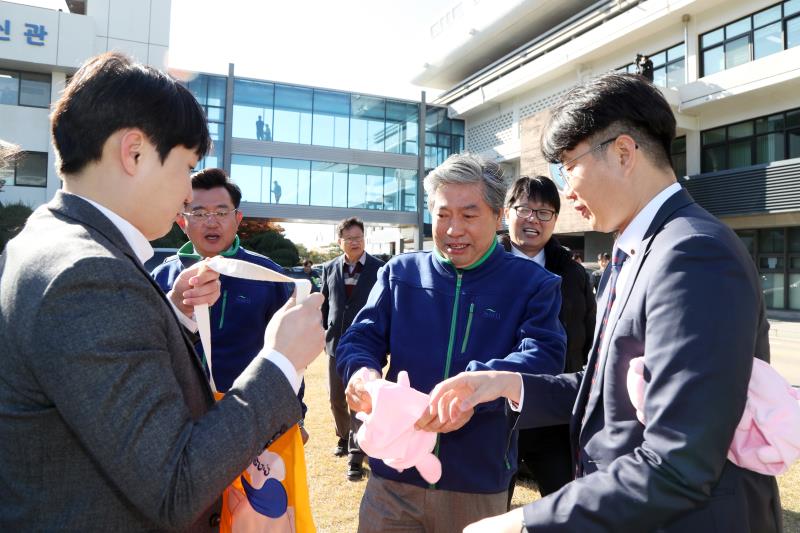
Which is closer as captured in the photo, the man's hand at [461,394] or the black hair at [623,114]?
the black hair at [623,114]

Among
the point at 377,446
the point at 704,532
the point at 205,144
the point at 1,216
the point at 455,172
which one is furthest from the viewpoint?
the point at 1,216

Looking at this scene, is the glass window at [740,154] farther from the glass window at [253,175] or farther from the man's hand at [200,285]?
the man's hand at [200,285]

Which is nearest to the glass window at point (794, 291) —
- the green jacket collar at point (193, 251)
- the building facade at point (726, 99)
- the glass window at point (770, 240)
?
the building facade at point (726, 99)

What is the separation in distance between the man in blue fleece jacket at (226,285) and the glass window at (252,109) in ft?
84.2

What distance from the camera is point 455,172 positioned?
238cm

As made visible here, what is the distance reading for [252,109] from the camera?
91.9 ft

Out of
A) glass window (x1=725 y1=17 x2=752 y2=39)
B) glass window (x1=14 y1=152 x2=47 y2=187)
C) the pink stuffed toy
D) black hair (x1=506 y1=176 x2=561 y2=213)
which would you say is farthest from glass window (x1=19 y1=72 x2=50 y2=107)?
glass window (x1=725 y1=17 x2=752 y2=39)

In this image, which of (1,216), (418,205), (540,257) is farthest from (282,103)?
(540,257)

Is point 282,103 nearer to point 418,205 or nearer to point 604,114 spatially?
point 418,205

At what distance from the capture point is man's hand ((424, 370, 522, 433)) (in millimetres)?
1706

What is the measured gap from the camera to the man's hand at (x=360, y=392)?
2.00 meters

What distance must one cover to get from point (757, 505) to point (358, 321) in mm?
1611

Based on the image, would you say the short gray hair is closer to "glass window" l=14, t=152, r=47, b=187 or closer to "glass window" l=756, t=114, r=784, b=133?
"glass window" l=756, t=114, r=784, b=133

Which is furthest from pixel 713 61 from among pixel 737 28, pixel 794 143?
pixel 794 143
